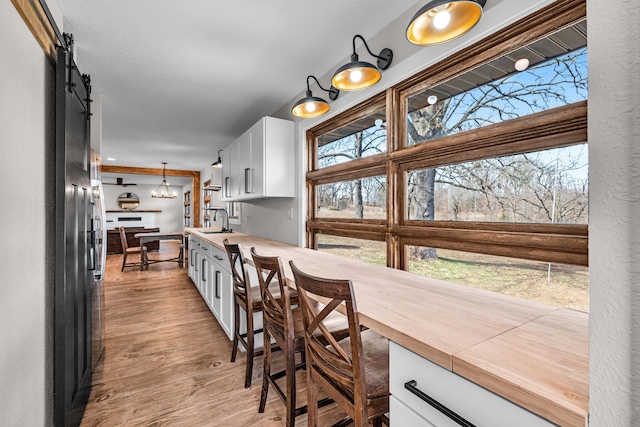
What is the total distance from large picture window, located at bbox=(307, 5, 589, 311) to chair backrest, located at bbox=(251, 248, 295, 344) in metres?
0.82

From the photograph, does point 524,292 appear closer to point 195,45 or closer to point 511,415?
point 511,415

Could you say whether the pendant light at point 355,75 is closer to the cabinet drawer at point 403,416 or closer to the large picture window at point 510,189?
the large picture window at point 510,189

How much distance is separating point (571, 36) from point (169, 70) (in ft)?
9.12

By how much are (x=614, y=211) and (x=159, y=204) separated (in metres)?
14.6

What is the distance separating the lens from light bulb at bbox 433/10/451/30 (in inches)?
45.1

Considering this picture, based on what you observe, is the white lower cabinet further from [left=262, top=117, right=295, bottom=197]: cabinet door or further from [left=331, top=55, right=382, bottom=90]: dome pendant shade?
[left=331, top=55, right=382, bottom=90]: dome pendant shade

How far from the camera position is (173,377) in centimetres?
215

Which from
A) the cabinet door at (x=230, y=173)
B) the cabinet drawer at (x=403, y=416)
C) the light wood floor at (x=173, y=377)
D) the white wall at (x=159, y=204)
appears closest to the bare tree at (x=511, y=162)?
the cabinet drawer at (x=403, y=416)

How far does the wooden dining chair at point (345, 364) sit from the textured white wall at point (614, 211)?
58 centimetres

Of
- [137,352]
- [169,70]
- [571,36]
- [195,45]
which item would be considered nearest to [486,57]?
[571,36]

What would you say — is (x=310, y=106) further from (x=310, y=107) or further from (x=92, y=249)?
(x=92, y=249)

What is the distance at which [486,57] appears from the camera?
1491 millimetres

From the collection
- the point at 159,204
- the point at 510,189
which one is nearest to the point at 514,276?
the point at 510,189

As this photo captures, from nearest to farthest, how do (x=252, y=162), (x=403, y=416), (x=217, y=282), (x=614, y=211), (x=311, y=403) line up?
(x=614, y=211) < (x=403, y=416) < (x=311, y=403) < (x=217, y=282) < (x=252, y=162)
